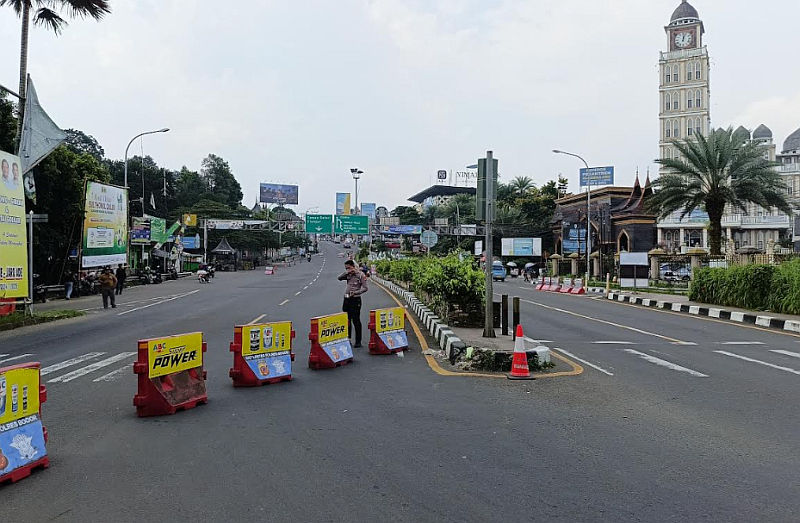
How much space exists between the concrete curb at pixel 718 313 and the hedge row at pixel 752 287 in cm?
118

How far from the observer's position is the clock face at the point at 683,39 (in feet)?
317

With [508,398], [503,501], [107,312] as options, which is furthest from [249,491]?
[107,312]

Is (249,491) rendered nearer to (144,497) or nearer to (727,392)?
(144,497)

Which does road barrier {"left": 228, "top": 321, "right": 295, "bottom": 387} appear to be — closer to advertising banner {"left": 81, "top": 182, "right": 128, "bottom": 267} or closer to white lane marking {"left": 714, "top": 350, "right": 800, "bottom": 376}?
white lane marking {"left": 714, "top": 350, "right": 800, "bottom": 376}

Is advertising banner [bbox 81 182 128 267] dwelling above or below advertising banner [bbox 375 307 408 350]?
above

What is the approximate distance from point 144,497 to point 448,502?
225cm

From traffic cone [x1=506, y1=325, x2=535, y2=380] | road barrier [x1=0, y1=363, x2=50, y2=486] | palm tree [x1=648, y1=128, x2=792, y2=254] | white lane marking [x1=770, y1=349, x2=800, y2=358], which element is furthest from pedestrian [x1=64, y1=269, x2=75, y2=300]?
white lane marking [x1=770, y1=349, x2=800, y2=358]

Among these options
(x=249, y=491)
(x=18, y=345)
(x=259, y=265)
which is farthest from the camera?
(x=259, y=265)

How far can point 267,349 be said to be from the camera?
9.50 meters

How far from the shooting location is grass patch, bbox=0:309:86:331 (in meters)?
18.4

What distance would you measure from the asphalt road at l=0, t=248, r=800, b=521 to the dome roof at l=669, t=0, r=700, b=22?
100596 mm

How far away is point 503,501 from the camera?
15.8ft

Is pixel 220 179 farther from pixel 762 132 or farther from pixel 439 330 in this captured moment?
pixel 439 330

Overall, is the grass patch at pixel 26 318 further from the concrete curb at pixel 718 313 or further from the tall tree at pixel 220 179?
the tall tree at pixel 220 179
